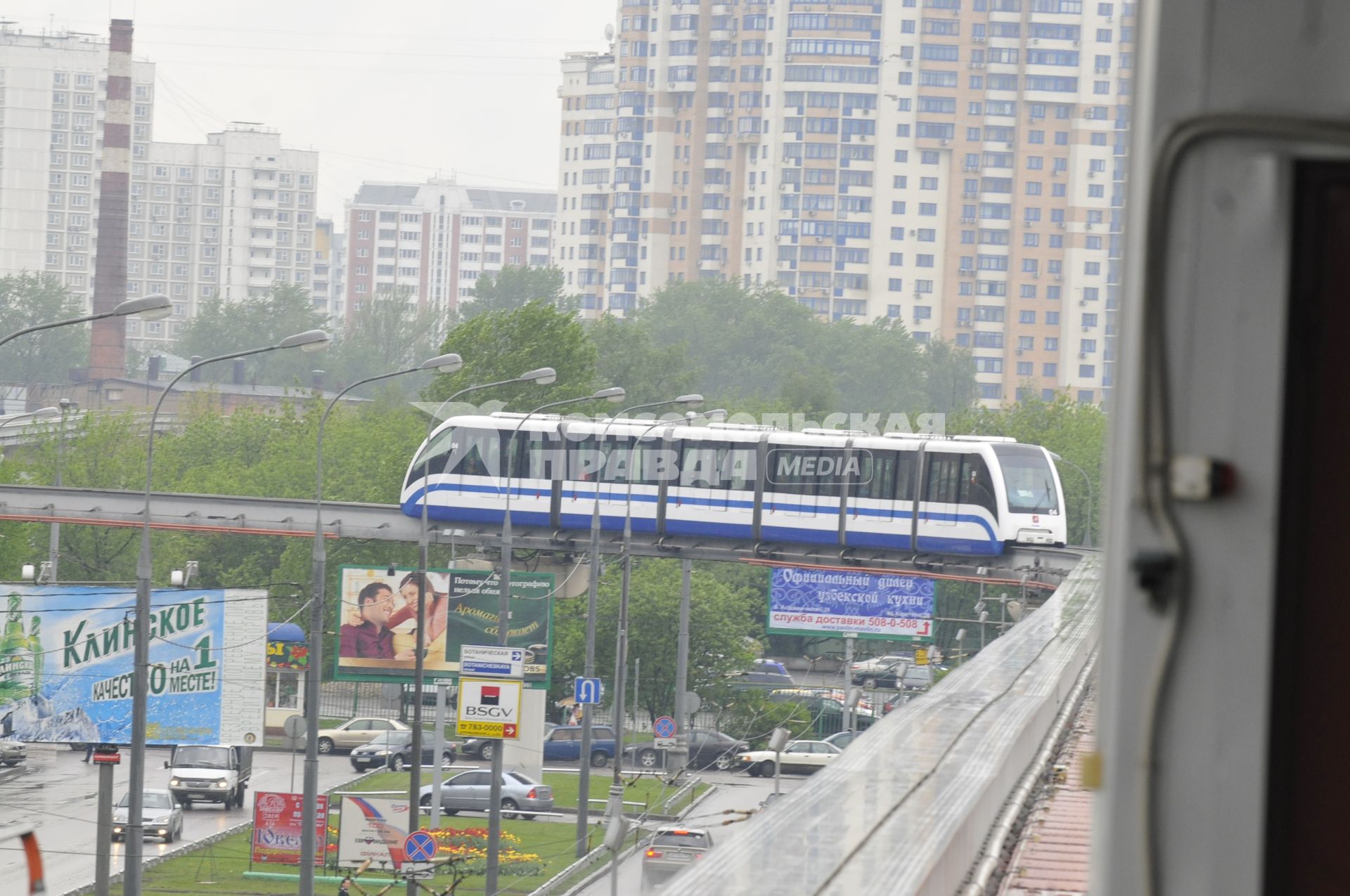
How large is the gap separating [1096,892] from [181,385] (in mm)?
106570

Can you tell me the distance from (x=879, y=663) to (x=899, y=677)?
9.62 metres

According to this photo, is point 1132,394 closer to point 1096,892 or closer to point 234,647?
point 1096,892

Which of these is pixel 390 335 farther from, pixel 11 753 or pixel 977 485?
pixel 977 485

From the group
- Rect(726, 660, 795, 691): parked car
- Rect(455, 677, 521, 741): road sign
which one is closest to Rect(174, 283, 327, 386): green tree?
Rect(726, 660, 795, 691): parked car

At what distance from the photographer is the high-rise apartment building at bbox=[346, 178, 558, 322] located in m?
169

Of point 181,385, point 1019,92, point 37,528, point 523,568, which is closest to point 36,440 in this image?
point 37,528

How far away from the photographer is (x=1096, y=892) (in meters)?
1.39

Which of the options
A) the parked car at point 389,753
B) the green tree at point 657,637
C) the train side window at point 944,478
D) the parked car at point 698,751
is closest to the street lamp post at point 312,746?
the parked car at point 389,753

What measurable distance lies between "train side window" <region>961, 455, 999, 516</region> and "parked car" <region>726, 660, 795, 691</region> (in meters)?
14.9

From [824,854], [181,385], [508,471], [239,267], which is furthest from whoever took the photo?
[239,267]

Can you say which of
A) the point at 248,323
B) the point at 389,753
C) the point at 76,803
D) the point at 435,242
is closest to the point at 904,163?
the point at 248,323

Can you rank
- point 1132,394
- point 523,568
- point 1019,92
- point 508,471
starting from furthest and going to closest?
point 1019,92, point 523,568, point 508,471, point 1132,394

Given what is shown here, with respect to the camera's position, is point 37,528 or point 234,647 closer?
point 234,647

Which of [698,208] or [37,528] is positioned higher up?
[698,208]
